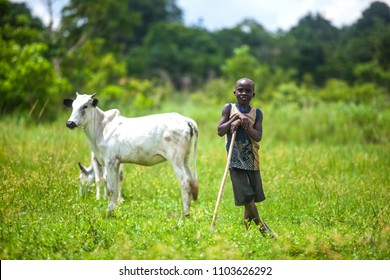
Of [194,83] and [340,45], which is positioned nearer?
[340,45]

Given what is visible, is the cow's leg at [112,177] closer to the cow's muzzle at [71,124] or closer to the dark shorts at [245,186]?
the cow's muzzle at [71,124]

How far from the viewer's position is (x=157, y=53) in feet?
105

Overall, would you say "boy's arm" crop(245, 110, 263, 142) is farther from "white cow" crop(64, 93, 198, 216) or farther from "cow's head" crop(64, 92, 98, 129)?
"cow's head" crop(64, 92, 98, 129)

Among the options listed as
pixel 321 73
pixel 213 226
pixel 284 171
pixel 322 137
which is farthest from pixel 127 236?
pixel 321 73

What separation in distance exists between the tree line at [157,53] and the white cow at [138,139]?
150 centimetres

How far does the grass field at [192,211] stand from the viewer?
5.23 metres

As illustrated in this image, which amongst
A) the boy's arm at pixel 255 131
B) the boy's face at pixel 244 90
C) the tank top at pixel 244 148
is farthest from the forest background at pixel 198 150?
the boy's face at pixel 244 90

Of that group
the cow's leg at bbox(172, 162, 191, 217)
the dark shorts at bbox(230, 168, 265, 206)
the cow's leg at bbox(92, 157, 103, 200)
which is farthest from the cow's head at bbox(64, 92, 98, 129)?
the dark shorts at bbox(230, 168, 265, 206)

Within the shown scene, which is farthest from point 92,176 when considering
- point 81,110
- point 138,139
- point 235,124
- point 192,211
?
point 235,124

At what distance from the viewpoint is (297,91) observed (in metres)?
23.0

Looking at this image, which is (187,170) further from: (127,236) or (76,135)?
(76,135)

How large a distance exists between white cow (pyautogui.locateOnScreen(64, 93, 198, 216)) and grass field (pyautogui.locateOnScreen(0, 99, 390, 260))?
44cm
